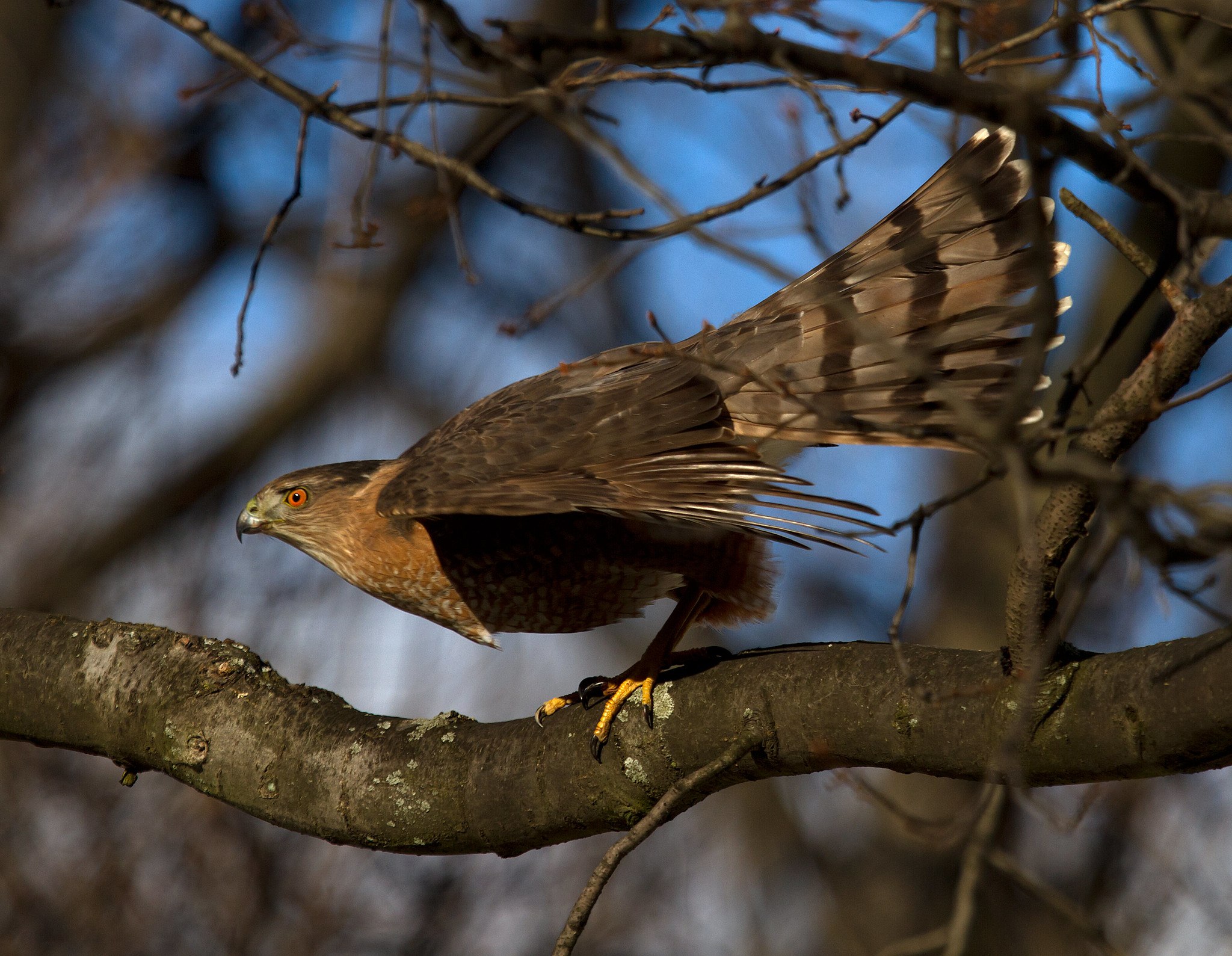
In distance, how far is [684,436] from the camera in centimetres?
307

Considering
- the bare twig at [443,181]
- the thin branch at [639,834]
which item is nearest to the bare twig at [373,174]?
the bare twig at [443,181]

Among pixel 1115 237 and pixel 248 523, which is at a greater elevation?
pixel 1115 237

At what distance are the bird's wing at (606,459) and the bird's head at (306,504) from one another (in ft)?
1.17

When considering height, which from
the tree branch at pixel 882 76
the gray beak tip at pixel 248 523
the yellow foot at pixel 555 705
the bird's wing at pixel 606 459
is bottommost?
the yellow foot at pixel 555 705

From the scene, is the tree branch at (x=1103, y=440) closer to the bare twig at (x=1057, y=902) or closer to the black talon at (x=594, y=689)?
the black talon at (x=594, y=689)

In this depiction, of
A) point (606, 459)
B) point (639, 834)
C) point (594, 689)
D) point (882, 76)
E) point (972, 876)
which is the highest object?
point (882, 76)

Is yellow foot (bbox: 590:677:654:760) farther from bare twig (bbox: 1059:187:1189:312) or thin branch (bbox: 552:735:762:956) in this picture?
bare twig (bbox: 1059:187:1189:312)

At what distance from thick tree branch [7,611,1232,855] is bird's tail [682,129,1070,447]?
82 centimetres

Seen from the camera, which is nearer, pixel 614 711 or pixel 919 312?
pixel 614 711

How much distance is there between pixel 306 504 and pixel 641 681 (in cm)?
175

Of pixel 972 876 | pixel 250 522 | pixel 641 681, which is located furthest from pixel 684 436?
pixel 250 522

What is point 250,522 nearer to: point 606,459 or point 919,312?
point 606,459

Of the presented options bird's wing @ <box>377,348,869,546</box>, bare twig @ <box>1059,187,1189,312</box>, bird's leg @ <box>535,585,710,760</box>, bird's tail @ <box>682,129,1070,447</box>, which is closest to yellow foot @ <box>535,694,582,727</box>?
bird's leg @ <box>535,585,710,760</box>

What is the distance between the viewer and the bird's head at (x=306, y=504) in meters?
4.05
